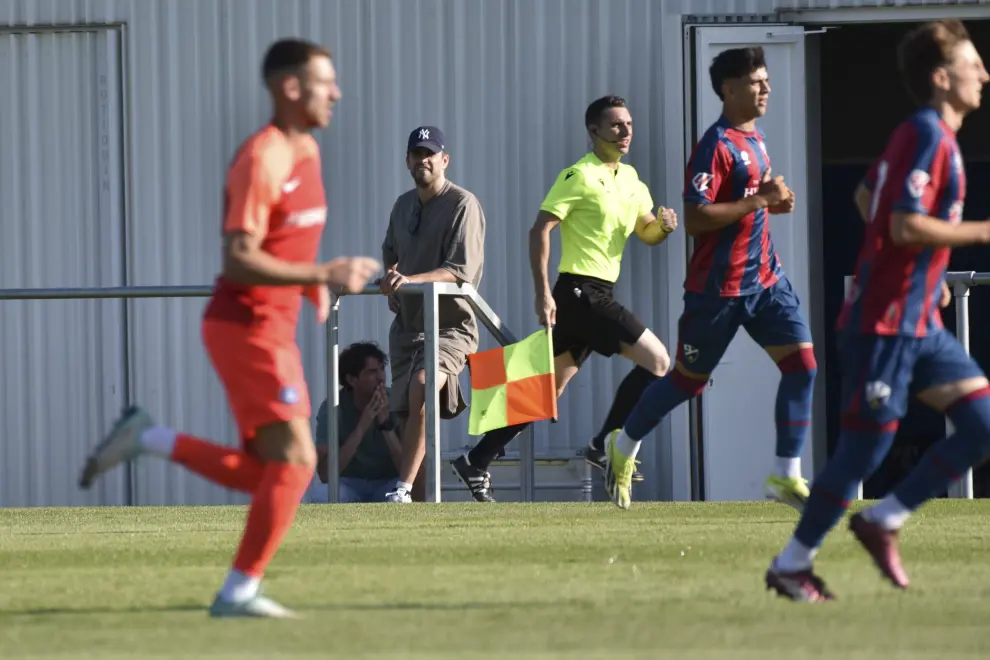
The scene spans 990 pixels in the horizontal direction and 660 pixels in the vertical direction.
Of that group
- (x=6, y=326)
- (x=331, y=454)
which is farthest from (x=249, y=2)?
(x=331, y=454)

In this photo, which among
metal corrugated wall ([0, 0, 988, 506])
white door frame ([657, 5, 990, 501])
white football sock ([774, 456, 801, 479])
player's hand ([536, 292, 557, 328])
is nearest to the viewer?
white football sock ([774, 456, 801, 479])

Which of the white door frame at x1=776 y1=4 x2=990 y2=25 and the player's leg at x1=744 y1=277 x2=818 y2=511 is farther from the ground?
the white door frame at x1=776 y1=4 x2=990 y2=25

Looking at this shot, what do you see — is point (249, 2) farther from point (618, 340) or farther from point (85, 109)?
point (618, 340)

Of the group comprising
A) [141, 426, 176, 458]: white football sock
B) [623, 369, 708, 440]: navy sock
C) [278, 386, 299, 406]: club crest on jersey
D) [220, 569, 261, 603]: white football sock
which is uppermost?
[278, 386, 299, 406]: club crest on jersey

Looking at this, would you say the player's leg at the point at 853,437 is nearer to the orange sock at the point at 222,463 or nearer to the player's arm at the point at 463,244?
the orange sock at the point at 222,463

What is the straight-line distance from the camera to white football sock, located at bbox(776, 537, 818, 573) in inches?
197

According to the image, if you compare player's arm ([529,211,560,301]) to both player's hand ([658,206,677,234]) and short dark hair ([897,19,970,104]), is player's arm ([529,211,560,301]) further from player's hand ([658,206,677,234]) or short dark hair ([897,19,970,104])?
short dark hair ([897,19,970,104])

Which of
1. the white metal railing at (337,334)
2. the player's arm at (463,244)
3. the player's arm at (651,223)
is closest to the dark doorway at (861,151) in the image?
the player's arm at (463,244)

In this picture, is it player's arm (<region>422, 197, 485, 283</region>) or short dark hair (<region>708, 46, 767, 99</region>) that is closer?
short dark hair (<region>708, 46, 767, 99</region>)

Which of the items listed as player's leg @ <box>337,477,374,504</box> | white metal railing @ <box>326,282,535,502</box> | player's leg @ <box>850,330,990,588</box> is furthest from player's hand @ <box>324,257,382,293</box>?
player's leg @ <box>337,477,374,504</box>

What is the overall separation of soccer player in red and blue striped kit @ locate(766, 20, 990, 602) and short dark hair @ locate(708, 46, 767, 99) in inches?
74.9

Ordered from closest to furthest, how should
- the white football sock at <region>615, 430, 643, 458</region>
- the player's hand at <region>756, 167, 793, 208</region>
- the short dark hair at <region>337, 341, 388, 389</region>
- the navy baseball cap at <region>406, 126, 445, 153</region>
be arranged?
1. the player's hand at <region>756, 167, 793, 208</region>
2. the white football sock at <region>615, 430, 643, 458</region>
3. the navy baseball cap at <region>406, 126, 445, 153</region>
4. the short dark hair at <region>337, 341, 388, 389</region>

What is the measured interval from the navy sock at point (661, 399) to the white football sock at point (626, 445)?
0.12ft

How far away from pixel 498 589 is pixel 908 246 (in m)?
1.45
